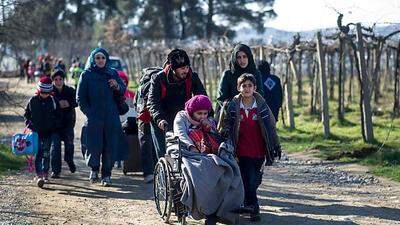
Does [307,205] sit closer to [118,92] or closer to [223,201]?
[223,201]

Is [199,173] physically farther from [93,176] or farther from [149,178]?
[93,176]

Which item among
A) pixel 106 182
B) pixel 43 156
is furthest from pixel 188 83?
pixel 43 156

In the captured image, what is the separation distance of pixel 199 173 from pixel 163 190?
0.95 meters

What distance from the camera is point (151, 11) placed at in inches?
1944

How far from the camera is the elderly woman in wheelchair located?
670 centimetres

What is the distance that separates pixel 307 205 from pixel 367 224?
1.27 m

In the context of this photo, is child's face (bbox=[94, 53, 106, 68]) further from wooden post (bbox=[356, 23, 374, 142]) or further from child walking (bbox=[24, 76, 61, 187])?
wooden post (bbox=[356, 23, 374, 142])

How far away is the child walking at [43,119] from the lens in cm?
1021

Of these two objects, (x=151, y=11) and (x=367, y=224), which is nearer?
(x=367, y=224)

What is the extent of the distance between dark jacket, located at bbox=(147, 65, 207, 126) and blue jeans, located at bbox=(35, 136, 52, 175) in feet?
8.42

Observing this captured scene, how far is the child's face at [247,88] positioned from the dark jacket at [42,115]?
3639 millimetres

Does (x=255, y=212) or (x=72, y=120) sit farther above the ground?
(x=72, y=120)

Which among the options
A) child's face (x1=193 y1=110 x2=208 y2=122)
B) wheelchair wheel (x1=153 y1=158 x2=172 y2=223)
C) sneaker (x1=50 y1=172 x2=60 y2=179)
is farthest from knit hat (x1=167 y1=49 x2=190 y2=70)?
sneaker (x1=50 y1=172 x2=60 y2=179)

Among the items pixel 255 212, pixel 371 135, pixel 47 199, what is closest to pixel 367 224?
pixel 255 212
